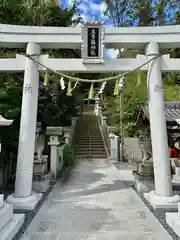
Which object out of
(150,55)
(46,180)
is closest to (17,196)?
(46,180)

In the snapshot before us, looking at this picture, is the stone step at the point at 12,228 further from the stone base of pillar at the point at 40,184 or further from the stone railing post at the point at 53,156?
Answer: the stone railing post at the point at 53,156

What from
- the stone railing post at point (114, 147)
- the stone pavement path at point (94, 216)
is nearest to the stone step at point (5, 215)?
the stone pavement path at point (94, 216)

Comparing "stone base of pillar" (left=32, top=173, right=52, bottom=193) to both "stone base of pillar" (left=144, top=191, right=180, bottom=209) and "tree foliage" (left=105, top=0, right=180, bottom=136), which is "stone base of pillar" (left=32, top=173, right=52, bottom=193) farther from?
"tree foliage" (left=105, top=0, right=180, bottom=136)

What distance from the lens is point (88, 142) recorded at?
59.0 ft

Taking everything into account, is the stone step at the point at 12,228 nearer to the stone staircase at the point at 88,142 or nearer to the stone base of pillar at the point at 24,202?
the stone base of pillar at the point at 24,202

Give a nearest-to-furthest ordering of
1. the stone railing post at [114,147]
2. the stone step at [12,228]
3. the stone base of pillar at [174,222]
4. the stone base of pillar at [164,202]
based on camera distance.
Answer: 1. the stone step at [12,228]
2. the stone base of pillar at [174,222]
3. the stone base of pillar at [164,202]
4. the stone railing post at [114,147]

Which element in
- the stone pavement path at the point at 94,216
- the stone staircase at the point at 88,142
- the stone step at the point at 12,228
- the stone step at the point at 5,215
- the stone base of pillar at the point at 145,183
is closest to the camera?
the stone step at the point at 12,228

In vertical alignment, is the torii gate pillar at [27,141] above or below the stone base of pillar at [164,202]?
above

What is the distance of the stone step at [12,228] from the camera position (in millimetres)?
3885

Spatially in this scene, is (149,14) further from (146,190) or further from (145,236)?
(145,236)

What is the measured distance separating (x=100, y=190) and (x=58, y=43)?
15.9ft

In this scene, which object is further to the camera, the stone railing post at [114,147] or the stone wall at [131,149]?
the stone wall at [131,149]

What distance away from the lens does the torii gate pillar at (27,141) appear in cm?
595

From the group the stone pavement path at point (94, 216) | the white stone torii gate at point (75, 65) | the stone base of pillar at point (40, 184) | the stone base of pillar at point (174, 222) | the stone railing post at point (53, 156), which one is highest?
the white stone torii gate at point (75, 65)
